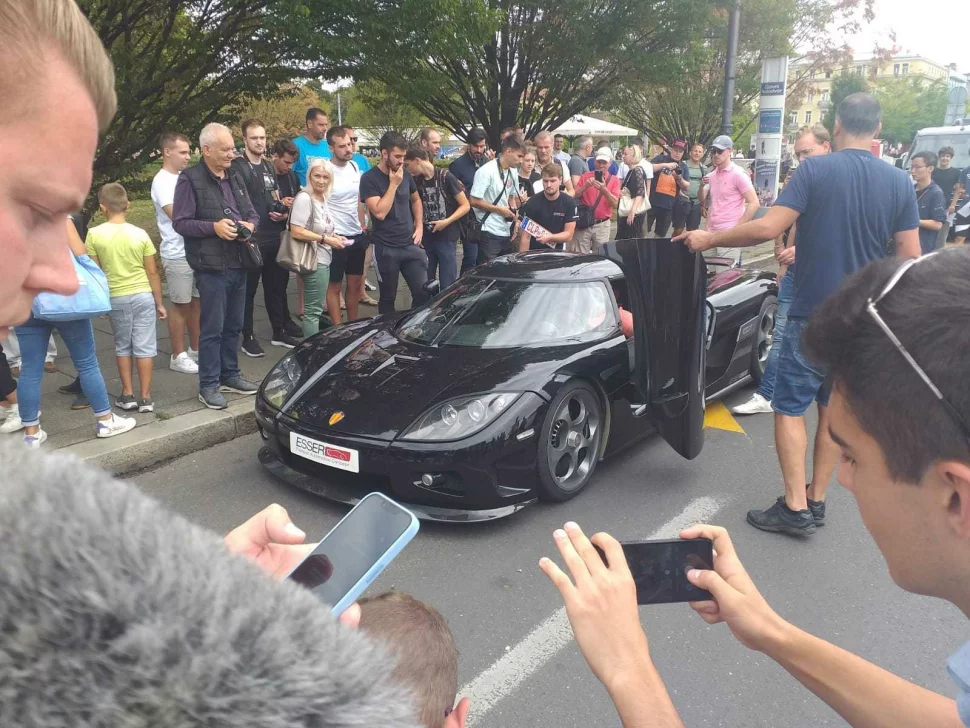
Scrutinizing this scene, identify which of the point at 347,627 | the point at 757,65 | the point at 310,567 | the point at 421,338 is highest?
the point at 757,65

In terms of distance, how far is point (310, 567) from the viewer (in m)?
1.08

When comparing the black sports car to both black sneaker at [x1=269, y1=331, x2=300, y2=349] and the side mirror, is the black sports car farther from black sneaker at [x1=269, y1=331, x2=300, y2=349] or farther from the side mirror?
black sneaker at [x1=269, y1=331, x2=300, y2=349]

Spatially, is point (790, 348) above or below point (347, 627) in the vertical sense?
below

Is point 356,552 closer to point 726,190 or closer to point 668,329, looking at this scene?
point 668,329

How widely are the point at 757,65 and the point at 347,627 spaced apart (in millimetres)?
28979

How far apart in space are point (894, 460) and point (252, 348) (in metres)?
6.36

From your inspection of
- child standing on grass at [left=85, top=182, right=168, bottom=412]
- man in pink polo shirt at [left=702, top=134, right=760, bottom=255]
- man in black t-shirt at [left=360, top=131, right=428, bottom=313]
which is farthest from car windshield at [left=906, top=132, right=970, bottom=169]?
child standing on grass at [left=85, top=182, right=168, bottom=412]

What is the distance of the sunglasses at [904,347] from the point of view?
99cm

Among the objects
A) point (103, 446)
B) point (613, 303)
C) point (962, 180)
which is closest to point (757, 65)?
point (962, 180)

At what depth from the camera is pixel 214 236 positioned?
526 cm

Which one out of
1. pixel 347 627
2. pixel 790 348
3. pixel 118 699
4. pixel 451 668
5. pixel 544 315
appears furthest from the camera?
pixel 544 315

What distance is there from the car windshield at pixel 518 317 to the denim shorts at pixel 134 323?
6.40 ft

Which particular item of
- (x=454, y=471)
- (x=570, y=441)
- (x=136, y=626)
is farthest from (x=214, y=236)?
(x=136, y=626)

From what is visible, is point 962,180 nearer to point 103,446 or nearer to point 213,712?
point 103,446
